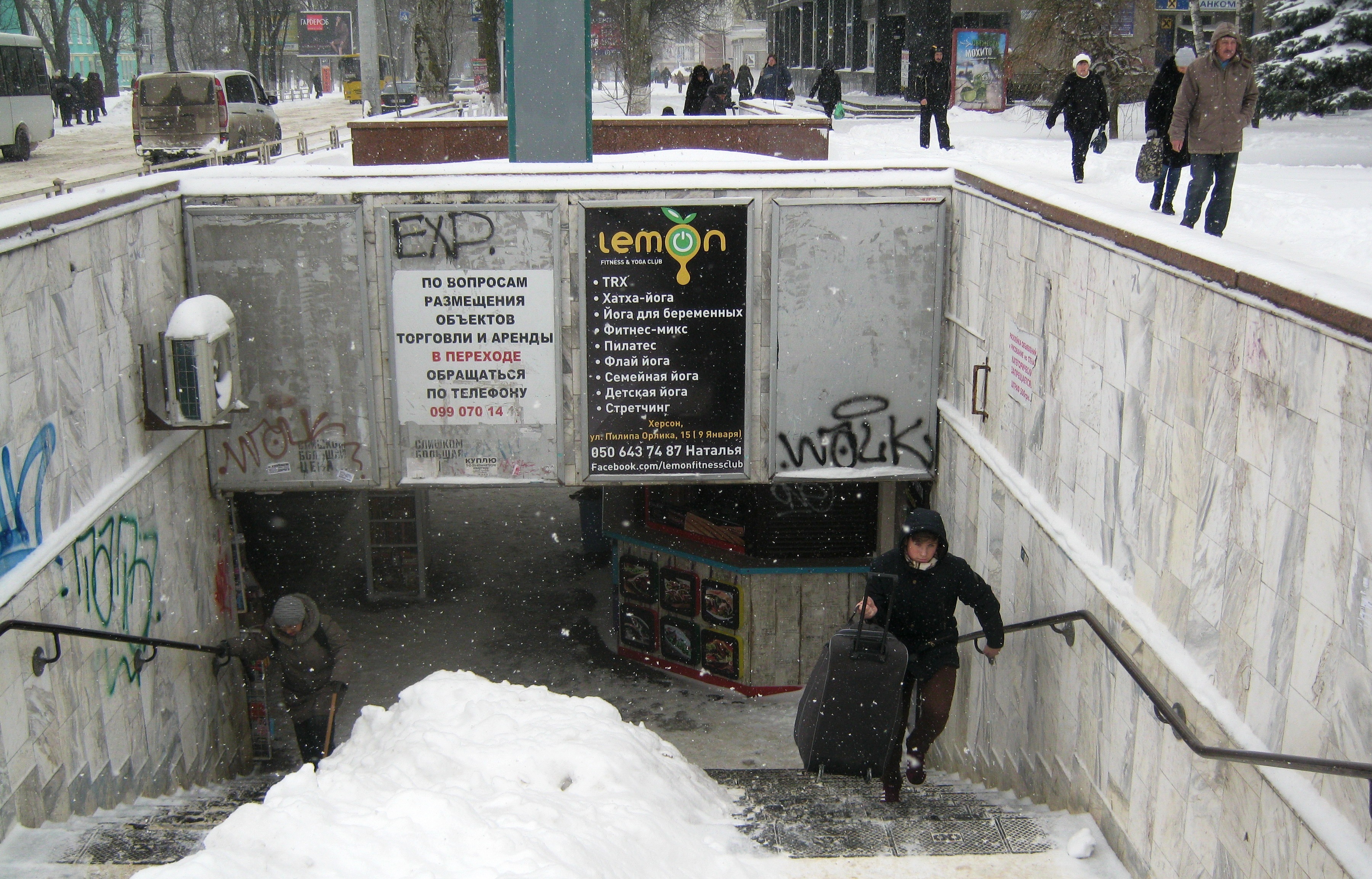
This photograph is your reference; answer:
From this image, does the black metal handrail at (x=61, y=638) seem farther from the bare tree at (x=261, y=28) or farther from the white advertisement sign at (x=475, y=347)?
the bare tree at (x=261, y=28)

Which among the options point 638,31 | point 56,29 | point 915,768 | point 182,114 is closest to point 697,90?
point 182,114

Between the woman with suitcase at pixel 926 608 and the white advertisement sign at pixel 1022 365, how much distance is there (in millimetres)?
1335

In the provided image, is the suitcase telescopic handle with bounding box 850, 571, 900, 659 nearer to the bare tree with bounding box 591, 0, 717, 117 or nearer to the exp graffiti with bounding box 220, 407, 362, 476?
the exp graffiti with bounding box 220, 407, 362, 476

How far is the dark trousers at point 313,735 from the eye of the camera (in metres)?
8.06

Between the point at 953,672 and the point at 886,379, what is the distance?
3393 mm

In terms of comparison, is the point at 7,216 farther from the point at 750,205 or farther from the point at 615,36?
the point at 615,36

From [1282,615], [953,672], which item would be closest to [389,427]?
[953,672]

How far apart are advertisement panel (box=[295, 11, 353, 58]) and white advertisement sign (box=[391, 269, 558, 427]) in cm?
6345

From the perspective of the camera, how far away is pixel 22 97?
80.2ft

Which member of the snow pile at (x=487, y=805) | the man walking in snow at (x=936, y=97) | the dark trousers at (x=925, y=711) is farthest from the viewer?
the man walking in snow at (x=936, y=97)

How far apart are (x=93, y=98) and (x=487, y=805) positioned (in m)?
41.2

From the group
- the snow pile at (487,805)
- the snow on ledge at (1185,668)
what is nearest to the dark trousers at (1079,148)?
the snow on ledge at (1185,668)

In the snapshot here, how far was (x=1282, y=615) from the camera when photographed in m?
3.82

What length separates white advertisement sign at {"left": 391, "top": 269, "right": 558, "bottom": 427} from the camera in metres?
8.84
